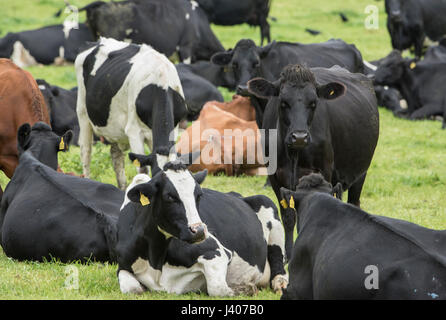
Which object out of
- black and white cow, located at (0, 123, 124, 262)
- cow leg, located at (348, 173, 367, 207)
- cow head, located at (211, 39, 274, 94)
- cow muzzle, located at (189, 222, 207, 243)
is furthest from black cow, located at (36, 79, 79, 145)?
cow muzzle, located at (189, 222, 207, 243)

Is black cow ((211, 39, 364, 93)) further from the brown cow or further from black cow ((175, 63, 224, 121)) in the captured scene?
the brown cow

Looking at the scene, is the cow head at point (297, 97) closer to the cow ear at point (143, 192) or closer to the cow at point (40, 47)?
the cow ear at point (143, 192)

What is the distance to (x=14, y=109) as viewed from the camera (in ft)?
32.3

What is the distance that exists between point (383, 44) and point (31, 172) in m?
18.3

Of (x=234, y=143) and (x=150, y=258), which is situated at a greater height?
(x=150, y=258)

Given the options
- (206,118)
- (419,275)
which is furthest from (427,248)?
(206,118)

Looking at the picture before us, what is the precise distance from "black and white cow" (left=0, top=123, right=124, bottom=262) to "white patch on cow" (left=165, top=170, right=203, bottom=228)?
134cm

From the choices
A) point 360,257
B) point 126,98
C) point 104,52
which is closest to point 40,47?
point 104,52

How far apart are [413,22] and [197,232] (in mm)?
18753

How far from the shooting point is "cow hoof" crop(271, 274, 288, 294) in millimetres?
6949

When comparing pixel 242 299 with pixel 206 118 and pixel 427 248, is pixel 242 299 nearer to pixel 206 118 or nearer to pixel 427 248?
pixel 427 248

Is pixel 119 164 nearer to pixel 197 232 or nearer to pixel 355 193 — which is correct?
pixel 355 193

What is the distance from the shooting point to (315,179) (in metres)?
6.75

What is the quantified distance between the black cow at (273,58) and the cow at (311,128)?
18.0ft
